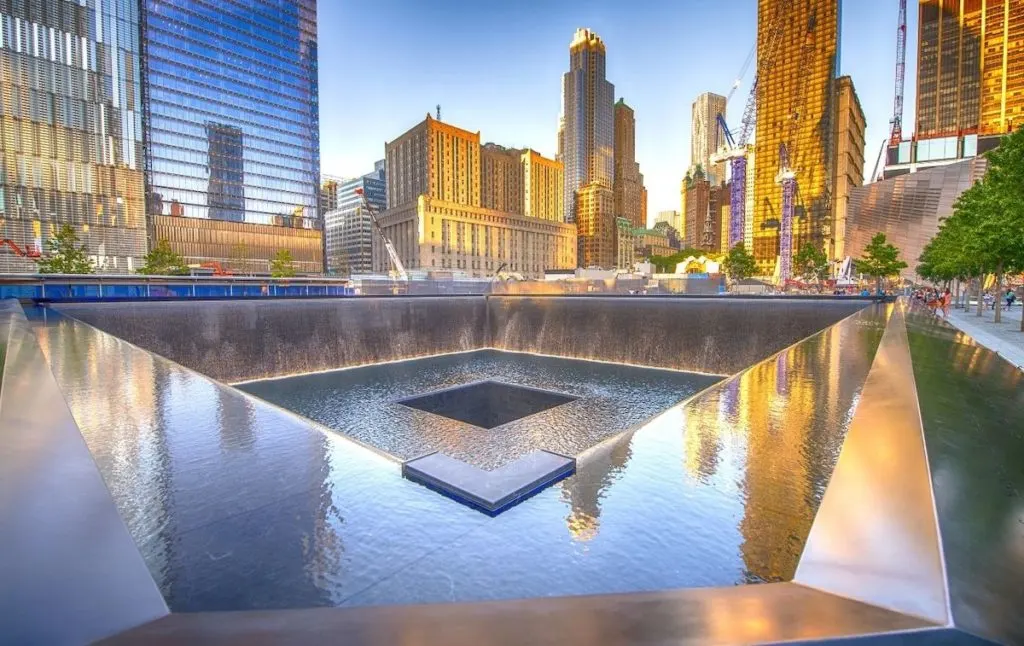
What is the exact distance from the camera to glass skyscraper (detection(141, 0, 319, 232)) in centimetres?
6303

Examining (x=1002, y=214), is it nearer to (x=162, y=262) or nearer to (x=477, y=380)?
(x=477, y=380)

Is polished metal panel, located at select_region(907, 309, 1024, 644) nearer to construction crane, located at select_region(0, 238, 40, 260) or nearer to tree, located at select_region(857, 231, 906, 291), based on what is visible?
tree, located at select_region(857, 231, 906, 291)

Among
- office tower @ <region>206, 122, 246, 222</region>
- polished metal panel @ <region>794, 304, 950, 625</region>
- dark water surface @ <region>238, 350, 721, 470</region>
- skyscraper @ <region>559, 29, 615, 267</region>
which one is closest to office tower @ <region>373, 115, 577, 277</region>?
office tower @ <region>206, 122, 246, 222</region>

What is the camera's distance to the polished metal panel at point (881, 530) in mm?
1571

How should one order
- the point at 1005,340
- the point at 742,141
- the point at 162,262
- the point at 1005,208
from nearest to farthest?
the point at 1005,340 → the point at 1005,208 → the point at 162,262 → the point at 742,141

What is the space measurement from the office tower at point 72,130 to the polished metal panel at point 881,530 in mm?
64983

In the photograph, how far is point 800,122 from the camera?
10612 centimetres

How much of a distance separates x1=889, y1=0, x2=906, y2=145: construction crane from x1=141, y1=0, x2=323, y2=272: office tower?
13522 cm

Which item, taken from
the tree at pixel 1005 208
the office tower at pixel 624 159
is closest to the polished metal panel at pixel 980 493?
the tree at pixel 1005 208

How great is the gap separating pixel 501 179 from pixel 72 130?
86.9 m

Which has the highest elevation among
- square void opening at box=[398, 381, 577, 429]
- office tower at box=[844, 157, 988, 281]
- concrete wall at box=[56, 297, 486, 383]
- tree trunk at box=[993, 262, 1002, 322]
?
office tower at box=[844, 157, 988, 281]

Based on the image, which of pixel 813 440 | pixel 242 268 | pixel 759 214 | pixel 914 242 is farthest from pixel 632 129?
pixel 813 440

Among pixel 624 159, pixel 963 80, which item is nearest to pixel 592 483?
pixel 963 80

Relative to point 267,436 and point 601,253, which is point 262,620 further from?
point 601,253
